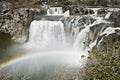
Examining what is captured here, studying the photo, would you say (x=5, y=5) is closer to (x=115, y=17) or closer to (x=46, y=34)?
(x=46, y=34)

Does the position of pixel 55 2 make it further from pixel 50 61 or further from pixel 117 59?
pixel 117 59

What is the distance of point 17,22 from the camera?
98.4 ft

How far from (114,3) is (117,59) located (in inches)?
1082

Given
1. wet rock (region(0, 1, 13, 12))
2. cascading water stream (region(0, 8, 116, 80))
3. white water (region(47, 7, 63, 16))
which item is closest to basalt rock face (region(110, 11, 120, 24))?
cascading water stream (region(0, 8, 116, 80))

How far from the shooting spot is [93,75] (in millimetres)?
9344

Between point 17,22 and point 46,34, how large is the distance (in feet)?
12.4

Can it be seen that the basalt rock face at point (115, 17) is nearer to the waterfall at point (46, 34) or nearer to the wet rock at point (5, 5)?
the waterfall at point (46, 34)

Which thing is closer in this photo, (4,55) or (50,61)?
(50,61)

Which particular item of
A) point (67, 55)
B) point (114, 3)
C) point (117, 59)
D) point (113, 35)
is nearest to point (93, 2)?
point (114, 3)

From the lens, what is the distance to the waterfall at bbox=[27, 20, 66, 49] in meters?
28.2

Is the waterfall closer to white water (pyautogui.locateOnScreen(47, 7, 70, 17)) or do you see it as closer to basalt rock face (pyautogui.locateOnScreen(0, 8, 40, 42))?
basalt rock face (pyautogui.locateOnScreen(0, 8, 40, 42))

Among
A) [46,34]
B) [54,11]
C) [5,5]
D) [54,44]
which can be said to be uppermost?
[5,5]

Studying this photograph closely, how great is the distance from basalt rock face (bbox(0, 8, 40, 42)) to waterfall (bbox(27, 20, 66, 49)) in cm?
91

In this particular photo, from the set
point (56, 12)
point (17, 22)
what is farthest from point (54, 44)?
point (56, 12)
